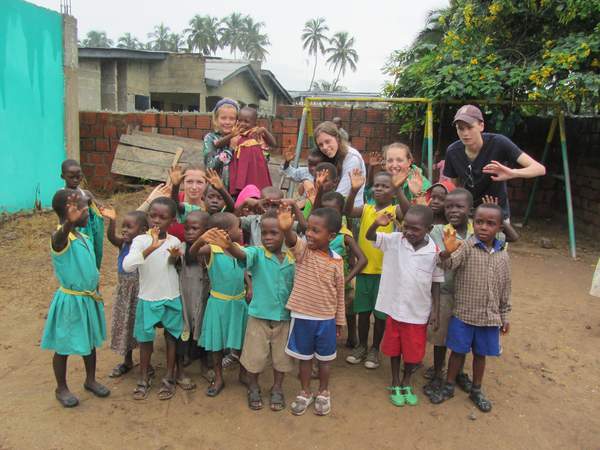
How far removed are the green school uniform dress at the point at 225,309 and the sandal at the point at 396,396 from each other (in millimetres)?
967

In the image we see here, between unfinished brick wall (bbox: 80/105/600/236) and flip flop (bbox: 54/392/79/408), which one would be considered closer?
flip flop (bbox: 54/392/79/408)

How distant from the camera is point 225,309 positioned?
287 cm

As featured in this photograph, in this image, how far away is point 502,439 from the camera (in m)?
2.63

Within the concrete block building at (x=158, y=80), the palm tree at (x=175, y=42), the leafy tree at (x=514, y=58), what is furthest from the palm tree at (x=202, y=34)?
the leafy tree at (x=514, y=58)

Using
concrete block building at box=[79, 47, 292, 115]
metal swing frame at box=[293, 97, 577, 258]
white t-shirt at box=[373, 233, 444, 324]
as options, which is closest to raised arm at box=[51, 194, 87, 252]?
white t-shirt at box=[373, 233, 444, 324]

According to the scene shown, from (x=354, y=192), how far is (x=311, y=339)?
0.96 m

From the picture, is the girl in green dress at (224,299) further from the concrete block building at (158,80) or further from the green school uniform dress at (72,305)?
the concrete block building at (158,80)

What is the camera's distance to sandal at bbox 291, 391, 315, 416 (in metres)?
2.76

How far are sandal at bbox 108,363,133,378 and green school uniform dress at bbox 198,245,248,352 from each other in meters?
0.68

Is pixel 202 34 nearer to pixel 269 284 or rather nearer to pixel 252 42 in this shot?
pixel 252 42

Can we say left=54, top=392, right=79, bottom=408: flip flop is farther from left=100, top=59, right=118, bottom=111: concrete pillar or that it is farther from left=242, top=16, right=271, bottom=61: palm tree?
left=242, top=16, right=271, bottom=61: palm tree

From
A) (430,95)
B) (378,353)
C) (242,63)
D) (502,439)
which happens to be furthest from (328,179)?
(242,63)

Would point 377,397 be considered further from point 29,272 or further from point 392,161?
point 29,272

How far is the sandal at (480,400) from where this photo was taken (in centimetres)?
288
